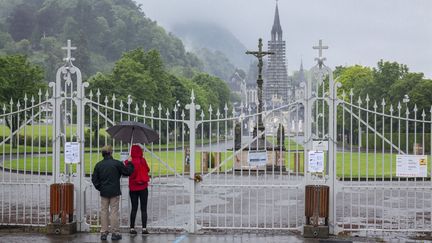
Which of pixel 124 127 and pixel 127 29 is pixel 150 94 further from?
pixel 127 29

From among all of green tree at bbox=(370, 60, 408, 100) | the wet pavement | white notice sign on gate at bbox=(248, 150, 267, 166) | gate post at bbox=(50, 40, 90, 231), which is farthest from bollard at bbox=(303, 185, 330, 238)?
green tree at bbox=(370, 60, 408, 100)

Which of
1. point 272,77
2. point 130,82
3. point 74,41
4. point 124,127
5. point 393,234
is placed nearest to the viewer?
point 124,127

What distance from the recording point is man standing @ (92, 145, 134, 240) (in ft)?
38.8

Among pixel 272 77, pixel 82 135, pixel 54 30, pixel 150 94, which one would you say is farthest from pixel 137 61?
pixel 54 30

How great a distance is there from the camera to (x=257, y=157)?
480 inches

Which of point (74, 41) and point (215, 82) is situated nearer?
point (215, 82)

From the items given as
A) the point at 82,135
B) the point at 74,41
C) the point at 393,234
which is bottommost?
the point at 393,234

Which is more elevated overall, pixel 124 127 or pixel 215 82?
pixel 215 82

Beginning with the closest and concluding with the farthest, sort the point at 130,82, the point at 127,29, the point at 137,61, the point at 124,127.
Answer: the point at 124,127 < the point at 130,82 < the point at 137,61 < the point at 127,29

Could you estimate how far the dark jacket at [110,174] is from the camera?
11.8 metres

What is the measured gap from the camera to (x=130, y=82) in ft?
191

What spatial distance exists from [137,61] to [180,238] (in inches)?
2067

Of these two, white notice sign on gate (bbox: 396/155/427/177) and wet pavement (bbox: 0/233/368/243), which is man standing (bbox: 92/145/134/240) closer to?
wet pavement (bbox: 0/233/368/243)

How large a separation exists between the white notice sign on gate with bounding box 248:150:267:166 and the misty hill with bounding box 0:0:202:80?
460 feet
